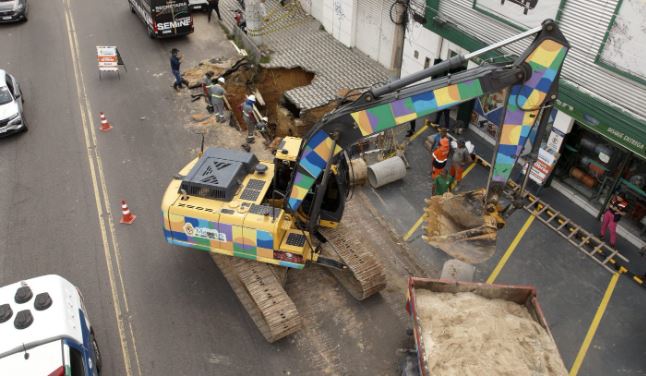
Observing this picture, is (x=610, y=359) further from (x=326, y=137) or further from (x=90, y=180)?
(x=90, y=180)

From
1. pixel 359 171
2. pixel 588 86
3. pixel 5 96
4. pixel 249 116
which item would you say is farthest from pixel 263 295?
pixel 5 96

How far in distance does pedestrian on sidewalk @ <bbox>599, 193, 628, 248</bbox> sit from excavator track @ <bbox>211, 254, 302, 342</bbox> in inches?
328

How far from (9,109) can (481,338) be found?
1658cm

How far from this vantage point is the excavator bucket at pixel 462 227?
9891 mm

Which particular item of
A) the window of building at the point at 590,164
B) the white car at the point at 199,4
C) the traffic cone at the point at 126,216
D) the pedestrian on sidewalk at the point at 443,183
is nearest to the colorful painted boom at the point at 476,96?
the pedestrian on sidewalk at the point at 443,183

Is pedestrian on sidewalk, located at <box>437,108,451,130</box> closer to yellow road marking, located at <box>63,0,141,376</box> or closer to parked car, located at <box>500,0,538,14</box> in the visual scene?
parked car, located at <box>500,0,538,14</box>

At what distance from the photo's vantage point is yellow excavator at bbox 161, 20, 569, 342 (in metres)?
8.73

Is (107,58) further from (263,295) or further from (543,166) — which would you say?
(543,166)

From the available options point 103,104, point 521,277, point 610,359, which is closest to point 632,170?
point 521,277

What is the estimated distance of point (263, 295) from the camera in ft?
35.0

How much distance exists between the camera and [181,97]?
1984 cm

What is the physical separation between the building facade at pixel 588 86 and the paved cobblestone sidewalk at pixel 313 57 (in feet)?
14.3

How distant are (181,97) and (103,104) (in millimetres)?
2910

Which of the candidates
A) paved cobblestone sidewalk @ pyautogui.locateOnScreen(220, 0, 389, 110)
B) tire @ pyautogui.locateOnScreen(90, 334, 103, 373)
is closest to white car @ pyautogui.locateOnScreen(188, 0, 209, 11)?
paved cobblestone sidewalk @ pyautogui.locateOnScreen(220, 0, 389, 110)
